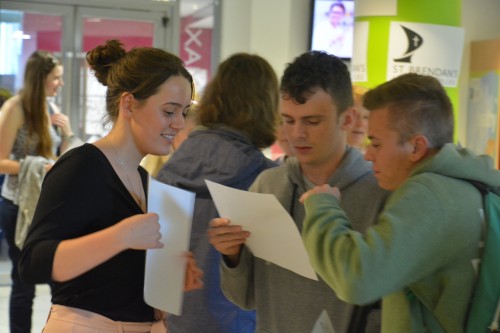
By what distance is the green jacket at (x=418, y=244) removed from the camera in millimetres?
1502

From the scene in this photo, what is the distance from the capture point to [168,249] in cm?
201

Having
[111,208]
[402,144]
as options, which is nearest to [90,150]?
[111,208]

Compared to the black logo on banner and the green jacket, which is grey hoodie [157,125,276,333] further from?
the black logo on banner

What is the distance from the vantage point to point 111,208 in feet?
6.35

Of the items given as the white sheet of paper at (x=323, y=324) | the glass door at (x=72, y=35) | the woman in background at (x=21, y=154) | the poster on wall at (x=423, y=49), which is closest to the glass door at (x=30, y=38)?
the glass door at (x=72, y=35)

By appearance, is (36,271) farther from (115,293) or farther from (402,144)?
(402,144)

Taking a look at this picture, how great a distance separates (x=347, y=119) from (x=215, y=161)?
0.79 metres

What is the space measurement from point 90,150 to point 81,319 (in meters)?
0.42

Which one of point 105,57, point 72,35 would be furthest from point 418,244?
point 72,35

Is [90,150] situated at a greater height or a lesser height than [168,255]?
greater

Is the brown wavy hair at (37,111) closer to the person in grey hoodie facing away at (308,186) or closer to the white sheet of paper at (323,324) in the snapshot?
the person in grey hoodie facing away at (308,186)

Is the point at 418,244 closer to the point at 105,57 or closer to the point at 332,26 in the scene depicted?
the point at 105,57

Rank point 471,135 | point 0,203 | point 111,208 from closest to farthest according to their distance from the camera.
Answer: point 111,208 → point 0,203 → point 471,135

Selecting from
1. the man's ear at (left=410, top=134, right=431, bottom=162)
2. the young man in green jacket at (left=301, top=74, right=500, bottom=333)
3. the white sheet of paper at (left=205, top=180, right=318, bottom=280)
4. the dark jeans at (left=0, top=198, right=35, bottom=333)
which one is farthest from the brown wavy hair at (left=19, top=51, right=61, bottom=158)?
the man's ear at (left=410, top=134, right=431, bottom=162)
